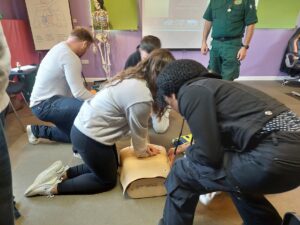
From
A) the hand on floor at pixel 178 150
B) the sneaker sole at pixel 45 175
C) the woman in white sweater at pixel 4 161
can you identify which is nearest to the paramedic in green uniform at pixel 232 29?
the hand on floor at pixel 178 150

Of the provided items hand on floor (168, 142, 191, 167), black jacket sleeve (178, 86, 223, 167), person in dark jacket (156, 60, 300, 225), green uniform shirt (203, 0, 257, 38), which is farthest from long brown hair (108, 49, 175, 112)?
green uniform shirt (203, 0, 257, 38)

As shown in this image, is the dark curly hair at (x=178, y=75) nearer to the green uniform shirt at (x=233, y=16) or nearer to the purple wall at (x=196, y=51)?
the green uniform shirt at (x=233, y=16)

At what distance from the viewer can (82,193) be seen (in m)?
1.52

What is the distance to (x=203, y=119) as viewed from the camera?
0.84 m

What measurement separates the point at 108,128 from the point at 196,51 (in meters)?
3.32

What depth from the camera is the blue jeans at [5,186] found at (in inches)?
26.7

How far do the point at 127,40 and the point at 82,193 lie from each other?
308cm

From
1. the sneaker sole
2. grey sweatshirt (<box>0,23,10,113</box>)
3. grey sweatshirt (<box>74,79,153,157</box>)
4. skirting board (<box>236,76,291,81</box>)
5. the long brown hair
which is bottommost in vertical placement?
skirting board (<box>236,76,291,81</box>)

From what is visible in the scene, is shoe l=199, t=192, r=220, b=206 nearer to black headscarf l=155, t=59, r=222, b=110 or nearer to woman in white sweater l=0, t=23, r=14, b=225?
black headscarf l=155, t=59, r=222, b=110

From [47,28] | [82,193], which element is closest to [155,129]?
[82,193]

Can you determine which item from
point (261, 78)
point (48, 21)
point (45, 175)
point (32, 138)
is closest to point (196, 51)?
point (261, 78)

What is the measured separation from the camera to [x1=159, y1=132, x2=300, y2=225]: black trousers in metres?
0.80

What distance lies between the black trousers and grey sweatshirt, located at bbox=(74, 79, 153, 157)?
332 mm

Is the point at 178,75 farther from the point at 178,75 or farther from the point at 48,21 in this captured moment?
the point at 48,21
